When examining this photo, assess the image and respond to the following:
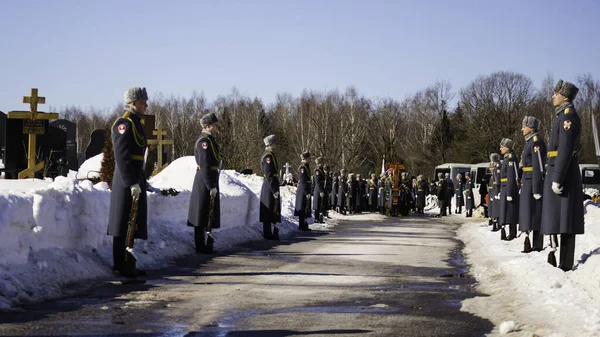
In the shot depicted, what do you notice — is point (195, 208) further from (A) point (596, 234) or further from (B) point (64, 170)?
(B) point (64, 170)

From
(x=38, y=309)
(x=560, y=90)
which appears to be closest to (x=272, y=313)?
(x=38, y=309)

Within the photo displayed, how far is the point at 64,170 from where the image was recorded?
23.8 meters

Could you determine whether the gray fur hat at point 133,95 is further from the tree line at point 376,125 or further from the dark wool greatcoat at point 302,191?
the tree line at point 376,125

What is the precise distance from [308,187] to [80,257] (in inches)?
502

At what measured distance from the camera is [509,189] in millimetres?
15984

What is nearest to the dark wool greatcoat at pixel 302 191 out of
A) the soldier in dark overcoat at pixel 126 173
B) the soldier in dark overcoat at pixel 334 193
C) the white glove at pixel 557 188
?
the soldier in dark overcoat at pixel 126 173

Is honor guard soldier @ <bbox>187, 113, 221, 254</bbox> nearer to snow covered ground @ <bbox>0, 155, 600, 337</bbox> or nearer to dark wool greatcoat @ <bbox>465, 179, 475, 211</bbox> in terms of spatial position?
snow covered ground @ <bbox>0, 155, 600, 337</bbox>

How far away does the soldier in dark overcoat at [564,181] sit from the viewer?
9.23 metres

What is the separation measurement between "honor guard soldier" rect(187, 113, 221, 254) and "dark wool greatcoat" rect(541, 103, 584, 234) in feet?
18.1

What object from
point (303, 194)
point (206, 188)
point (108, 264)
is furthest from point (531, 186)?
point (303, 194)

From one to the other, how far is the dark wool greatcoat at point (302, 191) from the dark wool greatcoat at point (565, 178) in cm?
1215

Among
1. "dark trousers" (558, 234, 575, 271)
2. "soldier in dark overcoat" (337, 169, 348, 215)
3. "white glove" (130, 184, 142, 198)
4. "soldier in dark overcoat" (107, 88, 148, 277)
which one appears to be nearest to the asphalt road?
"soldier in dark overcoat" (107, 88, 148, 277)

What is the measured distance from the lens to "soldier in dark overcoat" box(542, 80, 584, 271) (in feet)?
30.3

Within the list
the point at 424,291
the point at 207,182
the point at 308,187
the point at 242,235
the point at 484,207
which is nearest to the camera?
the point at 424,291
